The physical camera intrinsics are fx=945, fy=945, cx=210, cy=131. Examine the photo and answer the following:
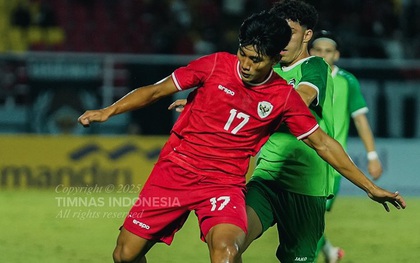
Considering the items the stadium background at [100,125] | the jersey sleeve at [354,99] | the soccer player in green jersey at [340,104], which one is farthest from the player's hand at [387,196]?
the stadium background at [100,125]

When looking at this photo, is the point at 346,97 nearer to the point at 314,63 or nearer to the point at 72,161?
the point at 314,63

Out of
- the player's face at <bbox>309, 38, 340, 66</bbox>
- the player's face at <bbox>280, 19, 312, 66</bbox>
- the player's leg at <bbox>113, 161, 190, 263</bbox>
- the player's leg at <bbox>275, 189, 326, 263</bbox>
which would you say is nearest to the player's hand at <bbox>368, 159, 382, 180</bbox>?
the player's face at <bbox>309, 38, 340, 66</bbox>

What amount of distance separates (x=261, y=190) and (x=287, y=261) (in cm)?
58

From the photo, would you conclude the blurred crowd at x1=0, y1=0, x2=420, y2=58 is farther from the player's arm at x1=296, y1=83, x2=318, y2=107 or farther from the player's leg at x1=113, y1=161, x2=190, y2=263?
the player's leg at x1=113, y1=161, x2=190, y2=263

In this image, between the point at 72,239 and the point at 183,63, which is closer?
the point at 72,239

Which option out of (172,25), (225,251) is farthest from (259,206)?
(172,25)

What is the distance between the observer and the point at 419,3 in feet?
72.4

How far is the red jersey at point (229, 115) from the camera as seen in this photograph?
6.42 m

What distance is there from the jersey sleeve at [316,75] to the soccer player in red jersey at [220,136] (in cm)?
28

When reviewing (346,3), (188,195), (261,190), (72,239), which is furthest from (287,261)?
(346,3)

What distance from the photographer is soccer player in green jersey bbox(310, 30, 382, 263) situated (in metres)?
9.39

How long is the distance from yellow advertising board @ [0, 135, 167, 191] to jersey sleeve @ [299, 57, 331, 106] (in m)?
8.98

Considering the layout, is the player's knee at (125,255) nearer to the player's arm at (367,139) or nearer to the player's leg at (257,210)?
the player's leg at (257,210)

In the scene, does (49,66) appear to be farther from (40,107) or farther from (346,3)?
(346,3)
